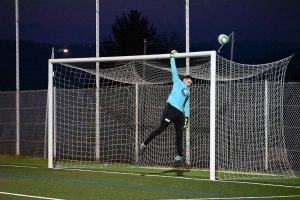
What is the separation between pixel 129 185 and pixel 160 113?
4.76 m

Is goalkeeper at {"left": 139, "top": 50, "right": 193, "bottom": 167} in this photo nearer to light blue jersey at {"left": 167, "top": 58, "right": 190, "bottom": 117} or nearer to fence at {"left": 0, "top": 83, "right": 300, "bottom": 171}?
light blue jersey at {"left": 167, "top": 58, "right": 190, "bottom": 117}

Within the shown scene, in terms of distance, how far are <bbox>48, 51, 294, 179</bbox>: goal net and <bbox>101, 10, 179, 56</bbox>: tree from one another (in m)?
2.63

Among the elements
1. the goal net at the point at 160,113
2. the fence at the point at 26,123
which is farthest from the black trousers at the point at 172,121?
the fence at the point at 26,123

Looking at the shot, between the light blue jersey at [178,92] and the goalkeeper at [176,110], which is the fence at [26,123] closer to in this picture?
the goalkeeper at [176,110]

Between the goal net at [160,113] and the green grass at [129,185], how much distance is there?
0.95 metres

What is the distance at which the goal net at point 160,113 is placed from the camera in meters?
13.4

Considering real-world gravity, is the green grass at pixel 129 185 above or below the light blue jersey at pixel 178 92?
below

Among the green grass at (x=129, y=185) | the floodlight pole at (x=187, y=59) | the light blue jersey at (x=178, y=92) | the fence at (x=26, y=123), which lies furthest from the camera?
the fence at (x=26, y=123)

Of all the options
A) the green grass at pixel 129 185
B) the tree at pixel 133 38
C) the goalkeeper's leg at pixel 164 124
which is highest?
the tree at pixel 133 38

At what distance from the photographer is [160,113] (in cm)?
1521

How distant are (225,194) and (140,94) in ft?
20.9

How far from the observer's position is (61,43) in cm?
2170

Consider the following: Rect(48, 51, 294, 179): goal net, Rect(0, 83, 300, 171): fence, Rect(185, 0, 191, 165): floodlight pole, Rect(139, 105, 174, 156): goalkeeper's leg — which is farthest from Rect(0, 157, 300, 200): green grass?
Rect(0, 83, 300, 171): fence

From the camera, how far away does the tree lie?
19328 millimetres
